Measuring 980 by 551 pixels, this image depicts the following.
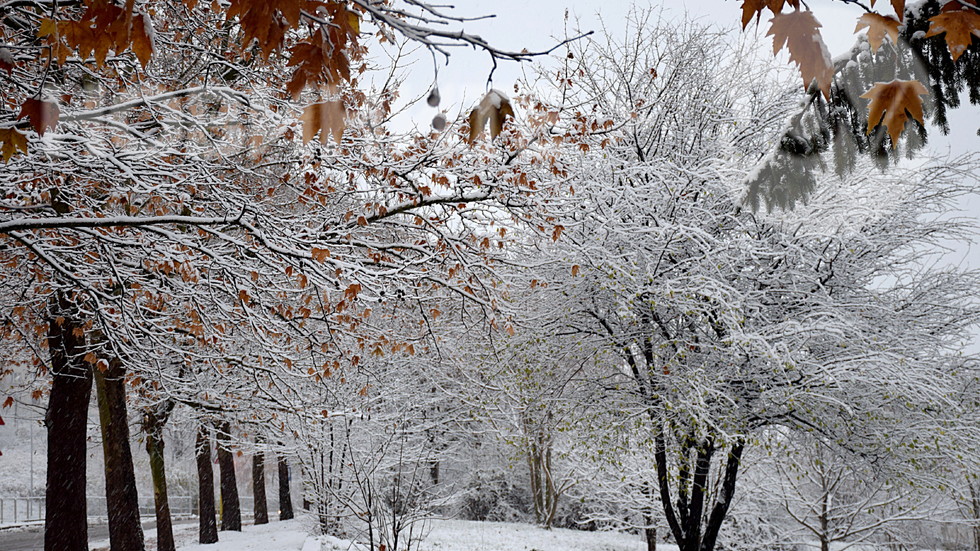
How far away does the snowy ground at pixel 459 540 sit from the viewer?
14.4 metres

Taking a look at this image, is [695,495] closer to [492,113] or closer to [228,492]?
[492,113]

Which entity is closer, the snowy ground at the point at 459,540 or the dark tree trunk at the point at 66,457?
the dark tree trunk at the point at 66,457

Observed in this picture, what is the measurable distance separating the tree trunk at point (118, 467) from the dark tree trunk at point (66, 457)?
1.40 metres

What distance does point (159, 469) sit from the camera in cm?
1419

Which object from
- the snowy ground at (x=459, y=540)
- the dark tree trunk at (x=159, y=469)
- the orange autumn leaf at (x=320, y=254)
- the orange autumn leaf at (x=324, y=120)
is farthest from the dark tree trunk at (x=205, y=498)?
the orange autumn leaf at (x=324, y=120)

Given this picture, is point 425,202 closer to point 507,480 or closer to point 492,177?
point 492,177

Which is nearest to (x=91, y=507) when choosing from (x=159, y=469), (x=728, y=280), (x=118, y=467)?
(x=159, y=469)

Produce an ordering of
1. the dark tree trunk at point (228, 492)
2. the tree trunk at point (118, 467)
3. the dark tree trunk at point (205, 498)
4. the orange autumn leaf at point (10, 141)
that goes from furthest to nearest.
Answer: the dark tree trunk at point (228, 492) → the dark tree trunk at point (205, 498) → the tree trunk at point (118, 467) → the orange autumn leaf at point (10, 141)

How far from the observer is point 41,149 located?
15.1ft

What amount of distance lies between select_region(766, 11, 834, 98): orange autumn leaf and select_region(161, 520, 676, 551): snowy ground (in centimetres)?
1109

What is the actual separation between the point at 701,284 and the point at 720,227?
2.12m

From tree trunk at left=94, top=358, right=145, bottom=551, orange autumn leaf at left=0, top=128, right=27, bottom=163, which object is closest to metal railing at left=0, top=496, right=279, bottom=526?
tree trunk at left=94, top=358, right=145, bottom=551

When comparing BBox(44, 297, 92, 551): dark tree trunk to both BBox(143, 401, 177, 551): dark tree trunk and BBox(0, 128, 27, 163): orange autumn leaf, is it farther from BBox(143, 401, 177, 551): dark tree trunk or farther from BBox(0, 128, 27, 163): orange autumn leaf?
BBox(0, 128, 27, 163): orange autumn leaf

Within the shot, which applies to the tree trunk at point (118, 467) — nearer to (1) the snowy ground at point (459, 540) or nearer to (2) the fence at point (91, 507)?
(1) the snowy ground at point (459, 540)
